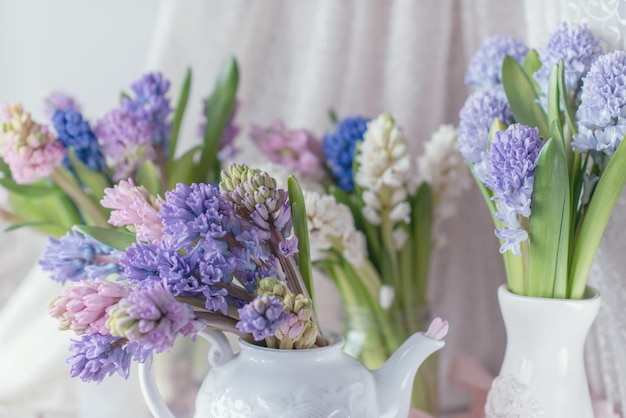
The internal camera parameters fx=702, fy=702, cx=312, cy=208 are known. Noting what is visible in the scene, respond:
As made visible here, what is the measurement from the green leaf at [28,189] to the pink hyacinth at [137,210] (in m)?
0.27

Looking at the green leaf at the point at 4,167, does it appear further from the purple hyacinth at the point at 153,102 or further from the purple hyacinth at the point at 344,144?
the purple hyacinth at the point at 344,144

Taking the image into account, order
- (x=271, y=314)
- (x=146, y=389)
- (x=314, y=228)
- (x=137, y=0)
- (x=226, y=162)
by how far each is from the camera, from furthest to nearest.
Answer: (x=137, y=0)
(x=226, y=162)
(x=314, y=228)
(x=146, y=389)
(x=271, y=314)

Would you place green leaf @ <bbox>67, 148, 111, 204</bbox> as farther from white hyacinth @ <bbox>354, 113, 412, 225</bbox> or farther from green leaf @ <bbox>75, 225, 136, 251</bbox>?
white hyacinth @ <bbox>354, 113, 412, 225</bbox>

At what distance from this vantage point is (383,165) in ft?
2.52

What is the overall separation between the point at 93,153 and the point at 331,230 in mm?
272

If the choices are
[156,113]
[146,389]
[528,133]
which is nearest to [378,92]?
[156,113]

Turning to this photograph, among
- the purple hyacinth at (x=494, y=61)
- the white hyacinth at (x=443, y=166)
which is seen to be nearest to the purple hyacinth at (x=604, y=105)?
the purple hyacinth at (x=494, y=61)

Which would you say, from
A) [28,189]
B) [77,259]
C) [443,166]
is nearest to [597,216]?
[443,166]

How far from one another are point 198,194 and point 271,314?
101 mm

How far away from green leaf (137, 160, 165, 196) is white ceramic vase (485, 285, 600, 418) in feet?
1.25

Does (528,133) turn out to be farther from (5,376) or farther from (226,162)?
(5,376)

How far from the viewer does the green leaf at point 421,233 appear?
829 mm

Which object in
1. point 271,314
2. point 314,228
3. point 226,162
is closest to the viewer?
point 271,314

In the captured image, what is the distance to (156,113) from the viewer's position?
0.79 meters
